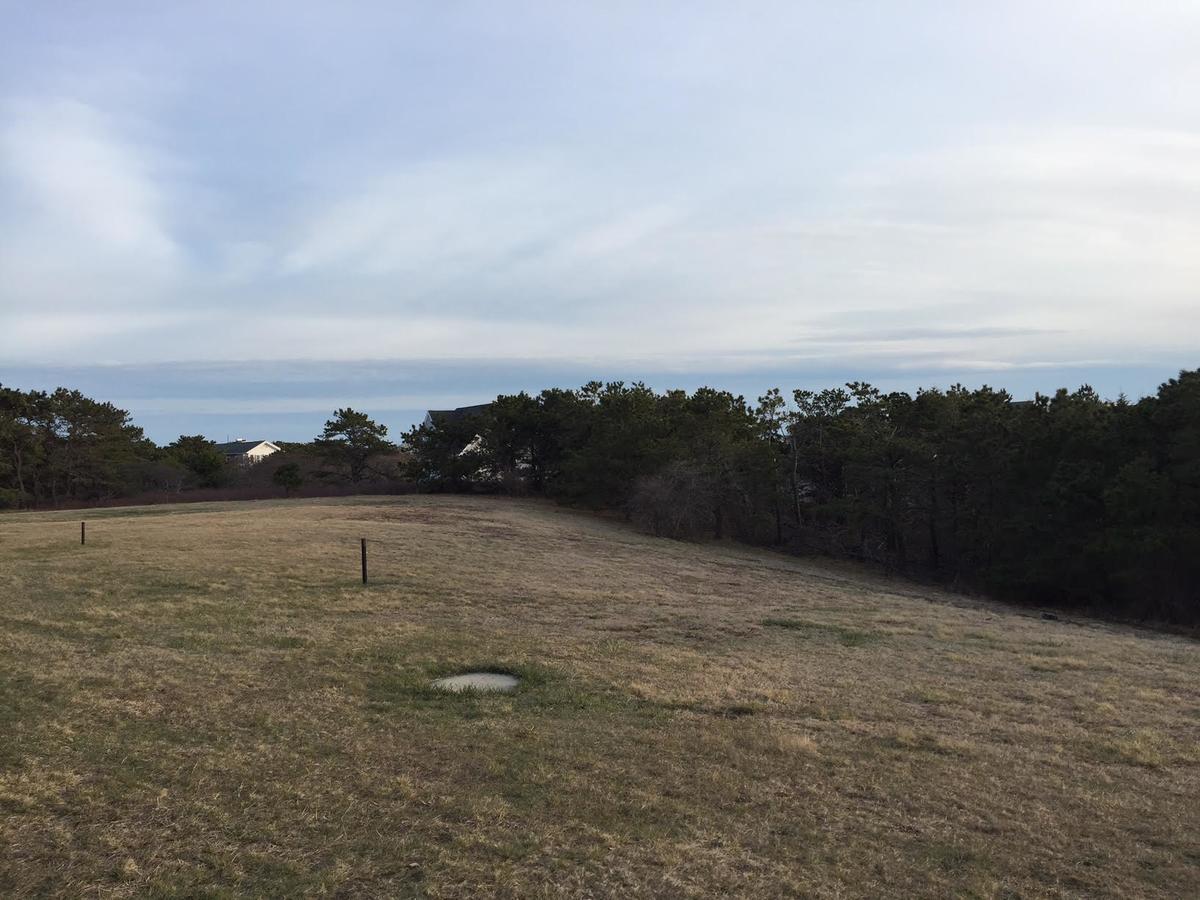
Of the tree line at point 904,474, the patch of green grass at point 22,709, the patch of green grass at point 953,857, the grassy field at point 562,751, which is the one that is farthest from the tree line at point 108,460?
the patch of green grass at point 953,857

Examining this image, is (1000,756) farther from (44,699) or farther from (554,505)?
(554,505)

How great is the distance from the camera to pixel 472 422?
4419 cm

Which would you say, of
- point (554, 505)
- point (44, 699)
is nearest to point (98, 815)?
point (44, 699)

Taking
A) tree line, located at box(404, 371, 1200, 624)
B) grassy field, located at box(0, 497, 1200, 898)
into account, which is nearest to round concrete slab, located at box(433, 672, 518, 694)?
grassy field, located at box(0, 497, 1200, 898)

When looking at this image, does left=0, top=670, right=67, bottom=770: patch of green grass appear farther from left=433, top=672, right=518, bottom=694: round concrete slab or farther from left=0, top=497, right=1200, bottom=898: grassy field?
left=433, top=672, right=518, bottom=694: round concrete slab

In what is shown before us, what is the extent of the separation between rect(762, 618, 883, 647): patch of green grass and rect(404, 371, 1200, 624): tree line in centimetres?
1414

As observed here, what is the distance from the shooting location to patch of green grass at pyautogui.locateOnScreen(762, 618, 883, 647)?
1247 centimetres

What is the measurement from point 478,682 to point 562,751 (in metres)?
2.50

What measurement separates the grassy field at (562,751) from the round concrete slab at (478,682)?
24cm

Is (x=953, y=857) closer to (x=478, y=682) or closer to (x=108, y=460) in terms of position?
(x=478, y=682)

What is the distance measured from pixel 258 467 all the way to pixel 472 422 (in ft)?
59.3

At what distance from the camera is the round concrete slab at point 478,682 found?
827cm

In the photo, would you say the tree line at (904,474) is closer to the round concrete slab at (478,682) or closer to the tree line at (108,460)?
the tree line at (108,460)

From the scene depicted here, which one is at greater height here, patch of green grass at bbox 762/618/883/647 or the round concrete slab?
the round concrete slab
